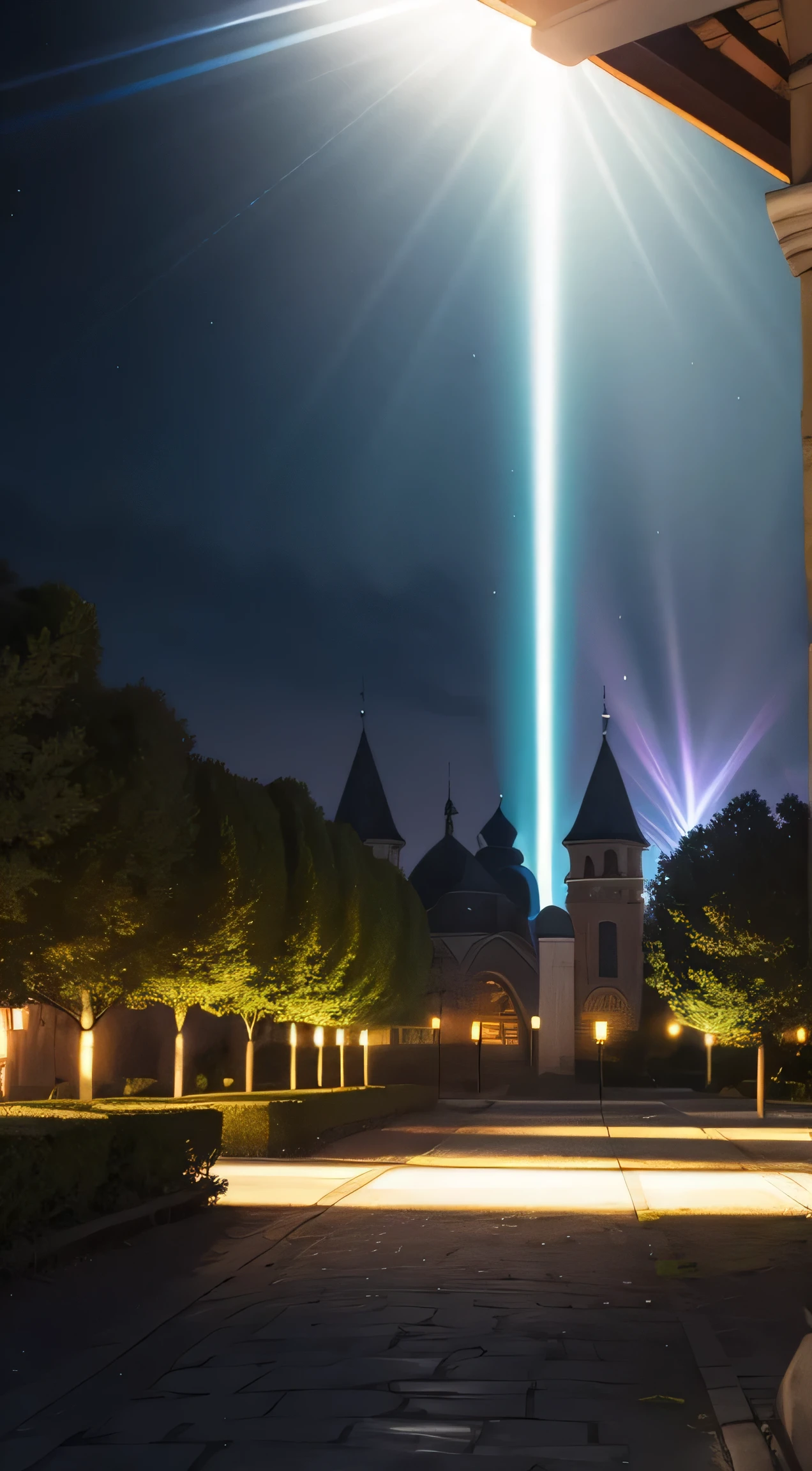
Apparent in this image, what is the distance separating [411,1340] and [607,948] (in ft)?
238

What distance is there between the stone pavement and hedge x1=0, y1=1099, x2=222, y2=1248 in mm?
474

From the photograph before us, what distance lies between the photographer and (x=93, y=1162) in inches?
476

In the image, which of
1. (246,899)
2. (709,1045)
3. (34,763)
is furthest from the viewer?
(709,1045)

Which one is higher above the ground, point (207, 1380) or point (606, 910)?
point (606, 910)

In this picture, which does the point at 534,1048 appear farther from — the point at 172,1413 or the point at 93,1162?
the point at 172,1413

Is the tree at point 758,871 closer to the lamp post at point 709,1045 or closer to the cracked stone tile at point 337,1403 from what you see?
the lamp post at point 709,1045

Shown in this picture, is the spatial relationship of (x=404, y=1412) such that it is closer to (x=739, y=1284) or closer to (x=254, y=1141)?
(x=739, y=1284)

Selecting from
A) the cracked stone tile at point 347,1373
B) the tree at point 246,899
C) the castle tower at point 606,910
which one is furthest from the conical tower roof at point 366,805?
the cracked stone tile at point 347,1373

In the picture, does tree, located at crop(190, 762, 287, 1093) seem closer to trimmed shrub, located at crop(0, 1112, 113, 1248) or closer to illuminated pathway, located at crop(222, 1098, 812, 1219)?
illuminated pathway, located at crop(222, 1098, 812, 1219)

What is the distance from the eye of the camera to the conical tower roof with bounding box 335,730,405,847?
292ft

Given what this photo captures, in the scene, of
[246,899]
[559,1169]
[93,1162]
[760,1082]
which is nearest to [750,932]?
[760,1082]

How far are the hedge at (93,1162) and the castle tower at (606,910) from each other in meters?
62.3

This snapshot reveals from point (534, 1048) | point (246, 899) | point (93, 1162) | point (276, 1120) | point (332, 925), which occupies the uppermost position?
point (246, 899)

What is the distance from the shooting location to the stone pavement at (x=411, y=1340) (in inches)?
239
